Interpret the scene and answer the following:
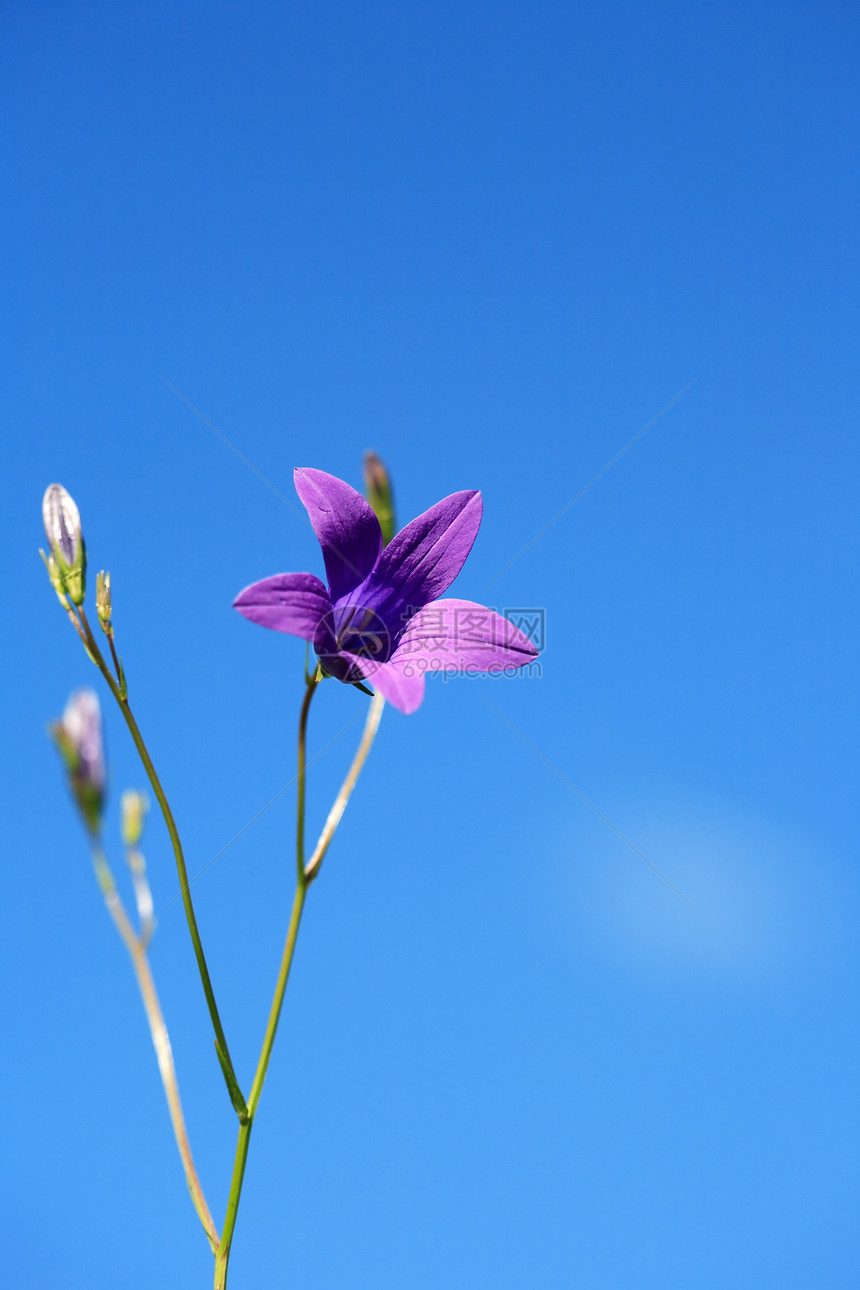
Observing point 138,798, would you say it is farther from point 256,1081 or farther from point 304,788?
point 256,1081

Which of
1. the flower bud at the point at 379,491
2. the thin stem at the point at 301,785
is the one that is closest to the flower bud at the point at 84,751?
the thin stem at the point at 301,785

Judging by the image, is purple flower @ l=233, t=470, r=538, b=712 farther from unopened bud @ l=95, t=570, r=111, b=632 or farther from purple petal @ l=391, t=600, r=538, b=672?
unopened bud @ l=95, t=570, r=111, b=632

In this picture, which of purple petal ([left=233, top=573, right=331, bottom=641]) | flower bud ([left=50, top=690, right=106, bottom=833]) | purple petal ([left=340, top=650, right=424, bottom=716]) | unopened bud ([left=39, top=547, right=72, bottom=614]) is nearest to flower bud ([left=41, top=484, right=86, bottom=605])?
unopened bud ([left=39, top=547, right=72, bottom=614])

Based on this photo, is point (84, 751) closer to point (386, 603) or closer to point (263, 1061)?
point (263, 1061)

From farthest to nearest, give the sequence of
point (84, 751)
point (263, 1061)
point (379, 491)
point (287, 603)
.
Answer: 1. point (379, 491)
2. point (287, 603)
3. point (263, 1061)
4. point (84, 751)

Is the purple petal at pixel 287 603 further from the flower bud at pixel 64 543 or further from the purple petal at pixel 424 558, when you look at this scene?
the flower bud at pixel 64 543

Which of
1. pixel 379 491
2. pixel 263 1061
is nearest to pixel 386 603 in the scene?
pixel 379 491

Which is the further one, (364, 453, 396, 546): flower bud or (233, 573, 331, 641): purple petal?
(364, 453, 396, 546): flower bud
